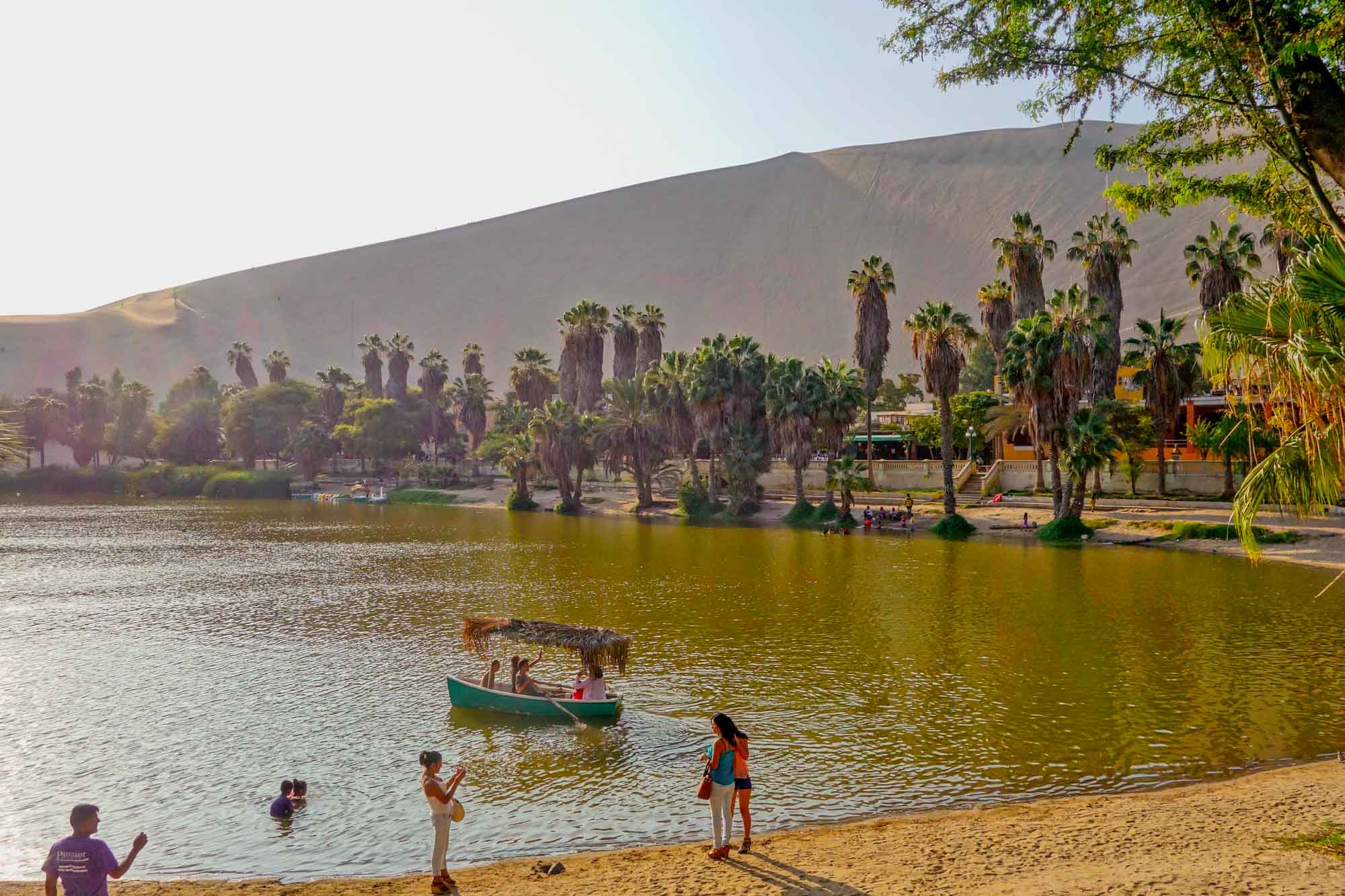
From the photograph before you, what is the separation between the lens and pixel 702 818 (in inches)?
524

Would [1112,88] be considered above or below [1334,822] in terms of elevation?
above

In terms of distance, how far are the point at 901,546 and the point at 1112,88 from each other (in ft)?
119

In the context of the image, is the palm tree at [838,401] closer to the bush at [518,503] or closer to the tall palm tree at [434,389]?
the bush at [518,503]

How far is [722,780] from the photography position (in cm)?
1100

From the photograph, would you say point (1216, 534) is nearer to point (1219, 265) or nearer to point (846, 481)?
point (1219, 265)

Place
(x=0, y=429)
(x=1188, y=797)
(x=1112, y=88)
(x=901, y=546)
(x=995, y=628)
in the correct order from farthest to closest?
(x=901, y=546)
(x=995, y=628)
(x=0, y=429)
(x=1188, y=797)
(x=1112, y=88)

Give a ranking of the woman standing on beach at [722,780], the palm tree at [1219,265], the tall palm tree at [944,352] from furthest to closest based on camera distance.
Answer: the palm tree at [1219,265] → the tall palm tree at [944,352] → the woman standing on beach at [722,780]

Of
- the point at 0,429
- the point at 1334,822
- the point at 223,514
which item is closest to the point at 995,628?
the point at 1334,822

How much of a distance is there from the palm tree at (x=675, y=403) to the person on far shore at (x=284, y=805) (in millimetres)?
51564

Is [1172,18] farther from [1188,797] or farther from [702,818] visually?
[702,818]

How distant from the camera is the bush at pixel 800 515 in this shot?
57812 mm

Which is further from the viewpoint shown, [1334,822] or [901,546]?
[901,546]

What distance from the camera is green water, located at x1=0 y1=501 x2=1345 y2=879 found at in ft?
45.2

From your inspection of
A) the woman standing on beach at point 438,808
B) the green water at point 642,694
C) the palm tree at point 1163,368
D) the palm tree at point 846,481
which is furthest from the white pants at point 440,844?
the palm tree at point 1163,368
